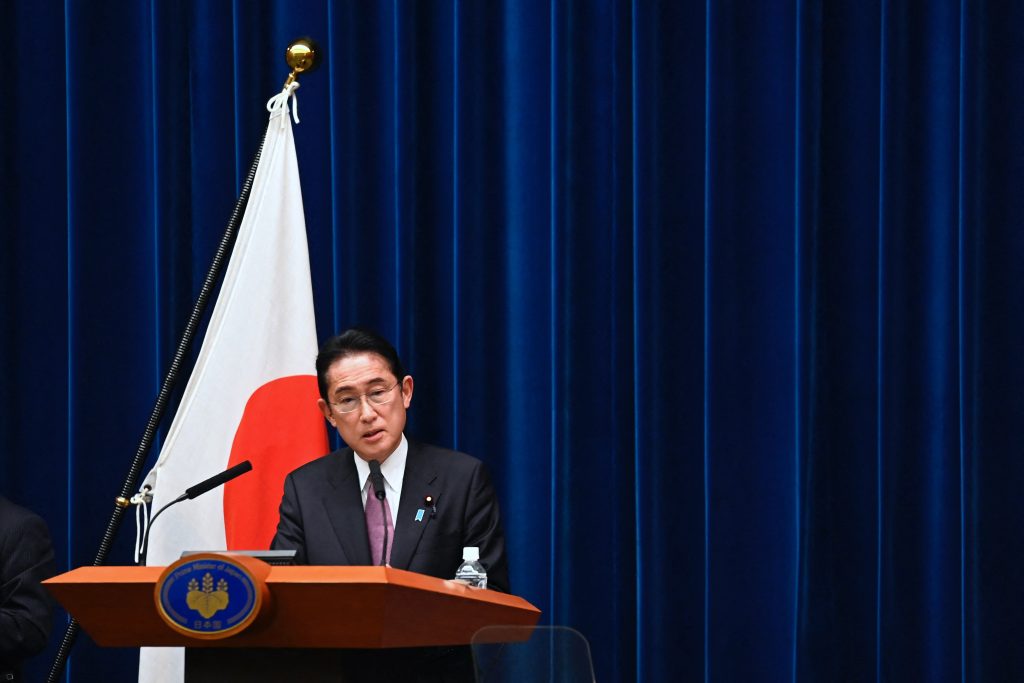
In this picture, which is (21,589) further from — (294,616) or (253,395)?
(294,616)

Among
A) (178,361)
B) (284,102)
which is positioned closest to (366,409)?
(178,361)

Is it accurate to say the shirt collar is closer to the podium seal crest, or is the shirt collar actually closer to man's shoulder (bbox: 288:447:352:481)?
man's shoulder (bbox: 288:447:352:481)

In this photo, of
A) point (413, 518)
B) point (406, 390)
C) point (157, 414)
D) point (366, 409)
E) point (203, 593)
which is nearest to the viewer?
point (203, 593)

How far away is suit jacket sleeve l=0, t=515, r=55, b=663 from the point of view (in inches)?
106

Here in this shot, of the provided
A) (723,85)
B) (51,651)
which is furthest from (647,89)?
(51,651)

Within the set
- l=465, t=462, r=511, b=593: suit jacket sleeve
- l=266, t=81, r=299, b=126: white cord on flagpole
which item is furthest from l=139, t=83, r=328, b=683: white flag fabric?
l=465, t=462, r=511, b=593: suit jacket sleeve

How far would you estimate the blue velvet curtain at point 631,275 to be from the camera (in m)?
3.69

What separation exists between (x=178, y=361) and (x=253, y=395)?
23 centimetres

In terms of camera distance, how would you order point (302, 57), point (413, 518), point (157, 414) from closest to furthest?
point (413, 518), point (157, 414), point (302, 57)

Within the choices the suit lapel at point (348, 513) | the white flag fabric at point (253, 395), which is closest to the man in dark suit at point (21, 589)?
the white flag fabric at point (253, 395)

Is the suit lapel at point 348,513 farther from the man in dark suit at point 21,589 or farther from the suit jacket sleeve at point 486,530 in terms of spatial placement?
the man in dark suit at point 21,589

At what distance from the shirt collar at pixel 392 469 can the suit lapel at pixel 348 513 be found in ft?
0.07

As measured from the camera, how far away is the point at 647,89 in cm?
381

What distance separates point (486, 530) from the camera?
273cm
